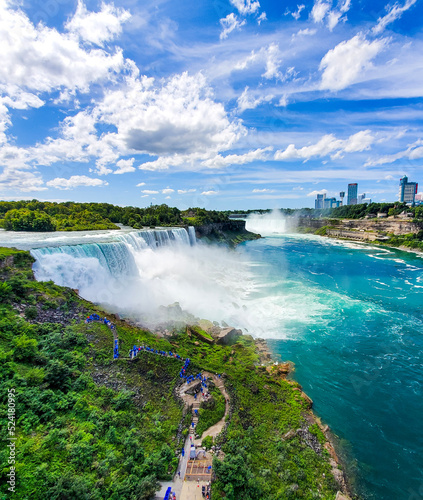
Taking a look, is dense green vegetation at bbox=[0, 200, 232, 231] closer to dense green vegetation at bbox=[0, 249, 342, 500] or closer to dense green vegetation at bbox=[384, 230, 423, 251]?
dense green vegetation at bbox=[0, 249, 342, 500]

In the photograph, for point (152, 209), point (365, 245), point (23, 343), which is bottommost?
point (365, 245)

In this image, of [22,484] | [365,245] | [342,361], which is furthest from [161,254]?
[365,245]

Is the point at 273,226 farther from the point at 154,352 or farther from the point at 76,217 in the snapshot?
the point at 154,352

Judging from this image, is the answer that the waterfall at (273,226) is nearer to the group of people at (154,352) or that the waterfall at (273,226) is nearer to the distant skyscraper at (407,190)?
the group of people at (154,352)

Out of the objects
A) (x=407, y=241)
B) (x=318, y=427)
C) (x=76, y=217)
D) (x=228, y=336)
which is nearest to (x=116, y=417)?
(x=318, y=427)

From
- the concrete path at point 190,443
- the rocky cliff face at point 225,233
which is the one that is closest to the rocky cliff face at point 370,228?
the rocky cliff face at point 225,233

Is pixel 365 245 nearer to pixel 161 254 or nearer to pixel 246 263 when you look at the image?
pixel 246 263

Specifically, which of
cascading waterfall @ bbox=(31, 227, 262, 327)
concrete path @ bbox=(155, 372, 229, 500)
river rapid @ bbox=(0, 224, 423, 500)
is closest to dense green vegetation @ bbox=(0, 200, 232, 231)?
river rapid @ bbox=(0, 224, 423, 500)

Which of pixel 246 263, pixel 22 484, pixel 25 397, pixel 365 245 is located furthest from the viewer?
pixel 365 245
